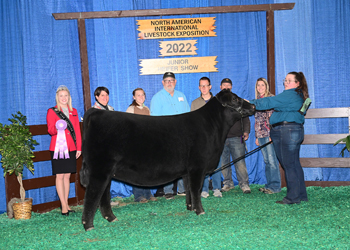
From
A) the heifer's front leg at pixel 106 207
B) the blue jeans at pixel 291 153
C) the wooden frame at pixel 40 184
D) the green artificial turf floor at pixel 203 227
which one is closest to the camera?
the green artificial turf floor at pixel 203 227

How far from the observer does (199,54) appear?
20.3 feet

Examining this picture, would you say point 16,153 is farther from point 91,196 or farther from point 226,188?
point 226,188

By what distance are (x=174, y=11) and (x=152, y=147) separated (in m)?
3.26

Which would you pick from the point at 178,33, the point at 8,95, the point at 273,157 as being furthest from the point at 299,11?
the point at 8,95

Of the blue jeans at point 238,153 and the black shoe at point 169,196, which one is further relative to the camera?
the blue jeans at point 238,153

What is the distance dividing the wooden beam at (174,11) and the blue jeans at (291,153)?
2.62 metres

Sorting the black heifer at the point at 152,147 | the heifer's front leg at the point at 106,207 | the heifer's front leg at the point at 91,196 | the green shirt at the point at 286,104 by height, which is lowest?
the heifer's front leg at the point at 106,207

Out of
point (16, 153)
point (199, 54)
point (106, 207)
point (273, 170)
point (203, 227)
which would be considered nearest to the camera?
point (203, 227)

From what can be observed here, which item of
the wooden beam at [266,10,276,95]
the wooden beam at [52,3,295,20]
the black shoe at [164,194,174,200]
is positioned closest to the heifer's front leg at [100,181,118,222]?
the black shoe at [164,194,174,200]

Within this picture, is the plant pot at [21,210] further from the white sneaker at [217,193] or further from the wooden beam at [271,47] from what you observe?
the wooden beam at [271,47]

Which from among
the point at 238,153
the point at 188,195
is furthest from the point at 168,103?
the point at 188,195

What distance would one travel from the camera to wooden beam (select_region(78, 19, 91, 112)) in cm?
560

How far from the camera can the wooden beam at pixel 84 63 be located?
5.60 metres

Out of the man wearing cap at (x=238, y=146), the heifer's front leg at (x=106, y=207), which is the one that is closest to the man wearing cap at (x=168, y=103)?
the man wearing cap at (x=238, y=146)
